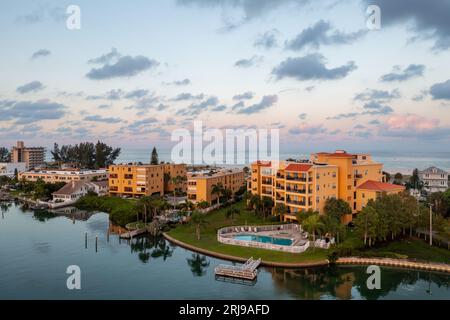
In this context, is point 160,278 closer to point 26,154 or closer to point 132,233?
point 132,233

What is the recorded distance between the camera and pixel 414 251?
3222 centimetres

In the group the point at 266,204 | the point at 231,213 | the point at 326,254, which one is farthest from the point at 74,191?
the point at 326,254

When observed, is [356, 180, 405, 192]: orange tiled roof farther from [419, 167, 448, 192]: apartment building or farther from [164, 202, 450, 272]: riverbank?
[419, 167, 448, 192]: apartment building

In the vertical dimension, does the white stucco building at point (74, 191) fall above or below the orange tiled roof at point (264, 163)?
below

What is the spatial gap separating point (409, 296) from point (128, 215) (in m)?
33.6

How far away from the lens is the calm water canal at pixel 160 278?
25.0 meters

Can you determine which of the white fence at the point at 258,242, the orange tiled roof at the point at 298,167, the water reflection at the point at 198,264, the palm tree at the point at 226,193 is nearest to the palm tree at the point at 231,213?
the white fence at the point at 258,242

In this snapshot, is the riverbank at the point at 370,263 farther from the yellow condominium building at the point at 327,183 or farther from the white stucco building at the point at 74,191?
the white stucco building at the point at 74,191

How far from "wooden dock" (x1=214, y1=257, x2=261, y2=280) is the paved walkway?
729 cm

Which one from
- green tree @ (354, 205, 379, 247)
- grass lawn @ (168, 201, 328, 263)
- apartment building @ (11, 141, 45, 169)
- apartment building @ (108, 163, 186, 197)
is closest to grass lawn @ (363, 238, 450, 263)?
green tree @ (354, 205, 379, 247)

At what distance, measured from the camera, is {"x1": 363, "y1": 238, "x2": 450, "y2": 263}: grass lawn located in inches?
1200

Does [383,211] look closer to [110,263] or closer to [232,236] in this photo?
[232,236]

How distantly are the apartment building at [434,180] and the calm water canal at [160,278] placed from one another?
46480mm

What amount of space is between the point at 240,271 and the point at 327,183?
18.1 meters
